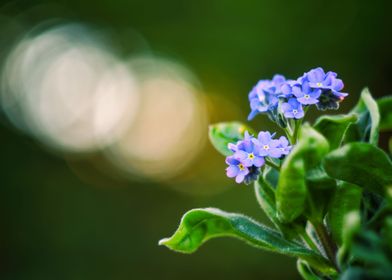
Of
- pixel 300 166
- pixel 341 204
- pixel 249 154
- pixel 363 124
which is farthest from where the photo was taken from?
pixel 363 124

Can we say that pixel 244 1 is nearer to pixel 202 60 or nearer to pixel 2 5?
pixel 202 60

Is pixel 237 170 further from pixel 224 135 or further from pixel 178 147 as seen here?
pixel 178 147

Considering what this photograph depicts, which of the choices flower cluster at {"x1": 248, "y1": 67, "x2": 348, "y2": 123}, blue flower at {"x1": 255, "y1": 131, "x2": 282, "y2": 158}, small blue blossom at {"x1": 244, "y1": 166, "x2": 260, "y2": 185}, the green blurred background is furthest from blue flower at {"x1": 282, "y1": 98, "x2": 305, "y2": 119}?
the green blurred background

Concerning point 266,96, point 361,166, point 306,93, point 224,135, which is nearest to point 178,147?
point 224,135

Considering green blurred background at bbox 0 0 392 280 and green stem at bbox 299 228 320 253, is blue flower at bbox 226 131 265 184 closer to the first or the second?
green stem at bbox 299 228 320 253

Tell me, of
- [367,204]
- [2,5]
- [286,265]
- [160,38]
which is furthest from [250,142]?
[2,5]

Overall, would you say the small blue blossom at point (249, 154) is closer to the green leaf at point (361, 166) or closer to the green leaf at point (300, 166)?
the green leaf at point (300, 166)

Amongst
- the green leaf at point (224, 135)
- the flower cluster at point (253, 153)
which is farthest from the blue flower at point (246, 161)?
the green leaf at point (224, 135)

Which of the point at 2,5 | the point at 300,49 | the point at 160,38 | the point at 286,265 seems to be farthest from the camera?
the point at 2,5
